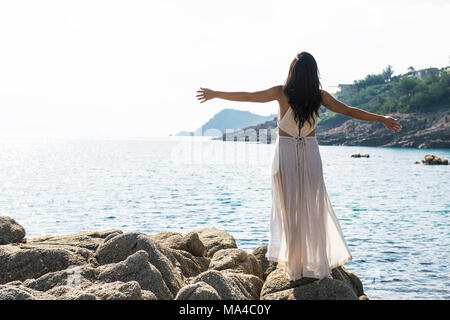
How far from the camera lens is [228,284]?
5.64 meters

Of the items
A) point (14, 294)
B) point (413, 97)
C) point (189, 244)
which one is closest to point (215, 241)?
point (189, 244)

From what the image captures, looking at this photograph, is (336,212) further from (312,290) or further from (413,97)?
(413,97)

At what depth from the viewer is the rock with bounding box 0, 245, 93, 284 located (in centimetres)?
656

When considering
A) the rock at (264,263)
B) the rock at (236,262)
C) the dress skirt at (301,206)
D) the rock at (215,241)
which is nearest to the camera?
the dress skirt at (301,206)

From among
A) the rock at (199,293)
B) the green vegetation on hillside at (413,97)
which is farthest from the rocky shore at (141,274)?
the green vegetation on hillside at (413,97)

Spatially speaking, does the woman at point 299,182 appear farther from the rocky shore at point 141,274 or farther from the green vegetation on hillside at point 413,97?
the green vegetation on hillside at point 413,97

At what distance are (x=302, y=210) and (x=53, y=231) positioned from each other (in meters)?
17.4

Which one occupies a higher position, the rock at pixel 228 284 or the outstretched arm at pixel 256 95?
the outstretched arm at pixel 256 95

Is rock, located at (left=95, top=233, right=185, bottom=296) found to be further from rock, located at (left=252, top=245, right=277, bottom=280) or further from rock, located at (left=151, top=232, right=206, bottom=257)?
rock, located at (left=252, top=245, right=277, bottom=280)

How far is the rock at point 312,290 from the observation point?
5250 millimetres

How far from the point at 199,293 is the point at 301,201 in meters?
1.75

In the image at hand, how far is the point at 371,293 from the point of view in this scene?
10.2m
